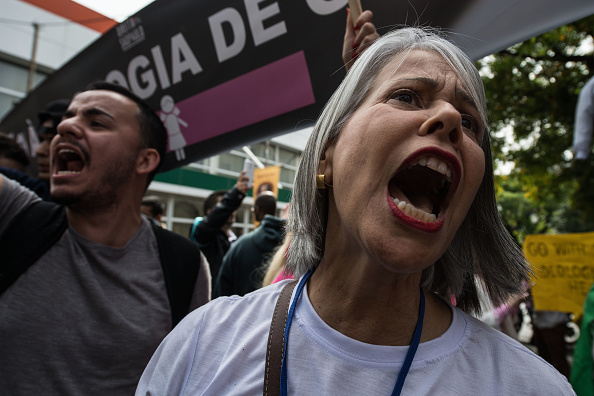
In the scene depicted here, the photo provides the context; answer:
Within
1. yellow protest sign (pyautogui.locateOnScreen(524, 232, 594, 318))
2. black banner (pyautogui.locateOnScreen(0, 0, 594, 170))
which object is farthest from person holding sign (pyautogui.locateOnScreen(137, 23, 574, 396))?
yellow protest sign (pyautogui.locateOnScreen(524, 232, 594, 318))

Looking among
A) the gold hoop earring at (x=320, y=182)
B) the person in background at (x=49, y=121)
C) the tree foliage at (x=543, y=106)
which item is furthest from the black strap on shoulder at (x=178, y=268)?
the tree foliage at (x=543, y=106)

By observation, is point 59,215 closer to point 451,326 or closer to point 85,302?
point 85,302

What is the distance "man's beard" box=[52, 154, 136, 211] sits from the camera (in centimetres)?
192

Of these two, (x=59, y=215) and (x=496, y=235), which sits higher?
(x=59, y=215)

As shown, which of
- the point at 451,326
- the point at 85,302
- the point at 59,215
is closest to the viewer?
the point at 451,326

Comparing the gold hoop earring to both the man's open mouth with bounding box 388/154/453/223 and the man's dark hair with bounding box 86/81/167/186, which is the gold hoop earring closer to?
the man's open mouth with bounding box 388/154/453/223

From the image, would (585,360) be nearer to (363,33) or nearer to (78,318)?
(363,33)

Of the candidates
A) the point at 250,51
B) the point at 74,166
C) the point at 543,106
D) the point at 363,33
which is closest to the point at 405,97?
the point at 363,33

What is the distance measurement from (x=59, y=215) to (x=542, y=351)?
5.08 m

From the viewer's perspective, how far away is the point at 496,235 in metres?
1.26

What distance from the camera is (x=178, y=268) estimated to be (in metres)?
2.04

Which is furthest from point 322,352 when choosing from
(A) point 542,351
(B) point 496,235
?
(A) point 542,351

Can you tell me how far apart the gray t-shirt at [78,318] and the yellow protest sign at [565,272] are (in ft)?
12.6

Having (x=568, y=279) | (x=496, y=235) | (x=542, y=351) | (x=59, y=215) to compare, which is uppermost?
(x=59, y=215)
